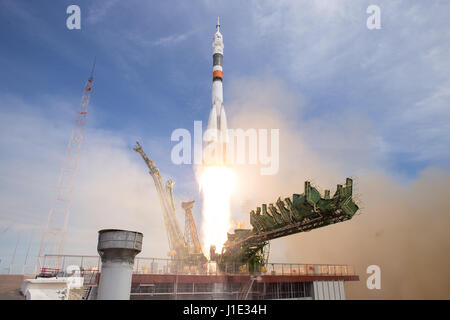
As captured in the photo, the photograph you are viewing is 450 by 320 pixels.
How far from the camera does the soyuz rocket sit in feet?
164

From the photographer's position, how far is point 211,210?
47125mm

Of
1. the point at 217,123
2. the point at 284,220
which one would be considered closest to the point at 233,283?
the point at 284,220

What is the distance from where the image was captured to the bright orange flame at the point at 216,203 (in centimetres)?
4719

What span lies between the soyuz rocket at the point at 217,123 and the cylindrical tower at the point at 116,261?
2834 centimetres

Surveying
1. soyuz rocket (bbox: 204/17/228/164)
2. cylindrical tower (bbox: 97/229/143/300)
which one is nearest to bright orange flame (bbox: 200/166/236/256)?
soyuz rocket (bbox: 204/17/228/164)

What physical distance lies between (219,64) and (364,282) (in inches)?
2026

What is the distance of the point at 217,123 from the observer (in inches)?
2082

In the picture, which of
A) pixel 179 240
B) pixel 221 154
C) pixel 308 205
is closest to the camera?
pixel 308 205

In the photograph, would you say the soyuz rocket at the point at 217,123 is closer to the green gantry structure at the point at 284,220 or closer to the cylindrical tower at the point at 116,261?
the green gantry structure at the point at 284,220

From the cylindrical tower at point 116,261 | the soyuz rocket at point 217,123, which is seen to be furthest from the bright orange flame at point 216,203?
the cylindrical tower at point 116,261

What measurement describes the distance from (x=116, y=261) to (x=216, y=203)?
86.8 ft
